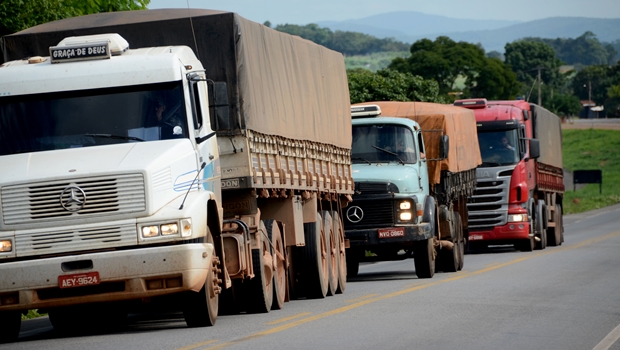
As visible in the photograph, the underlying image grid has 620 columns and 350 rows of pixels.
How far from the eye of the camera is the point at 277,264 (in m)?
15.5

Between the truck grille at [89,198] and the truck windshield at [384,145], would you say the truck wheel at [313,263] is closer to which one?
the truck windshield at [384,145]

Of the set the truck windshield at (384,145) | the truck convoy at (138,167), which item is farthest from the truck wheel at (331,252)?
the truck windshield at (384,145)

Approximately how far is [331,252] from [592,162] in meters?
87.3

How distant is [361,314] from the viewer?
13594 millimetres

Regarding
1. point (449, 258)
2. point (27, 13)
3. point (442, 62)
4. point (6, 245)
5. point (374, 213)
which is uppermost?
point (442, 62)

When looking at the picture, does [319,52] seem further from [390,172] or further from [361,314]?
[361,314]

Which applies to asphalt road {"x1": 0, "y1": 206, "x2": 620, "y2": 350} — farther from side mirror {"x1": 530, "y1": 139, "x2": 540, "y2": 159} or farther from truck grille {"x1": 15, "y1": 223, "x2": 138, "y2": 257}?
side mirror {"x1": 530, "y1": 139, "x2": 540, "y2": 159}

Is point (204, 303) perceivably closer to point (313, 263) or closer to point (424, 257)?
point (313, 263)

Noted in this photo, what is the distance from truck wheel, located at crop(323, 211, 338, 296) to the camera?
17.6 meters

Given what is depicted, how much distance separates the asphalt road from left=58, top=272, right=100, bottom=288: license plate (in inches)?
22.9

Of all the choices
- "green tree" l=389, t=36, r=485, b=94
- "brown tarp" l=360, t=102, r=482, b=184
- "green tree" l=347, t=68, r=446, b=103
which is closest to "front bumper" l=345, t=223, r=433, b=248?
"brown tarp" l=360, t=102, r=482, b=184

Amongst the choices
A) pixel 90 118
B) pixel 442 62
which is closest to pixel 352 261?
pixel 90 118

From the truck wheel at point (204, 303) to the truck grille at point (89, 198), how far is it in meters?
1.27

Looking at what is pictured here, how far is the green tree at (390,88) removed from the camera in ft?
142
